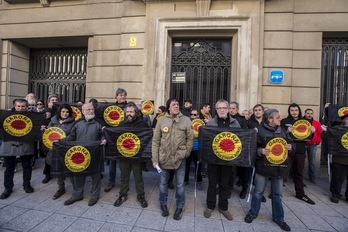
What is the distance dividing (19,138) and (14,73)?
5.87m

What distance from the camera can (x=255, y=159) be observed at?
367 cm

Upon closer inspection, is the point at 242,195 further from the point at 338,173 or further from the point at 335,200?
the point at 338,173

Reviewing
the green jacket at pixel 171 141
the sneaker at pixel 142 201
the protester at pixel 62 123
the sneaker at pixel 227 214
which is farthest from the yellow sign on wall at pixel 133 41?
the sneaker at pixel 227 214

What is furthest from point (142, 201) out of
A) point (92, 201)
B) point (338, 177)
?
point (338, 177)

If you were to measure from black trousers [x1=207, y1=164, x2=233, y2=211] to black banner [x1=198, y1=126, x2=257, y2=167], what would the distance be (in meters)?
0.18

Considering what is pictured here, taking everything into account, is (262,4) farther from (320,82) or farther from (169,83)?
(169,83)

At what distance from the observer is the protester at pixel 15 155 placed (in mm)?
4301

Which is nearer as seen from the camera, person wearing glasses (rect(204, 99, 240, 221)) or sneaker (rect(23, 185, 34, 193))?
person wearing glasses (rect(204, 99, 240, 221))

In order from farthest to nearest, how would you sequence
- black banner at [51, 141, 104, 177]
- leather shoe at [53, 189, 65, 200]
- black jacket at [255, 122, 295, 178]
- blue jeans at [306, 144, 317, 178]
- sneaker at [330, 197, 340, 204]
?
1. blue jeans at [306, 144, 317, 178]
2. sneaker at [330, 197, 340, 204]
3. leather shoe at [53, 189, 65, 200]
4. black banner at [51, 141, 104, 177]
5. black jacket at [255, 122, 295, 178]

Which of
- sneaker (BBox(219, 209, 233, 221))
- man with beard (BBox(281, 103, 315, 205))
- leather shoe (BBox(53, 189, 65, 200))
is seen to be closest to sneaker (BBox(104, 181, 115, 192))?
leather shoe (BBox(53, 189, 65, 200))

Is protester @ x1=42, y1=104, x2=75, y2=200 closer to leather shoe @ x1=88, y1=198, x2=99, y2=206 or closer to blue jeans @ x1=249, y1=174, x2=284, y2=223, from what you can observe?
leather shoe @ x1=88, y1=198, x2=99, y2=206

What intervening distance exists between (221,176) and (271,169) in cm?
88

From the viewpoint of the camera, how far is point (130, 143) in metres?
4.12

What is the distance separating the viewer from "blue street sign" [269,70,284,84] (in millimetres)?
6387
